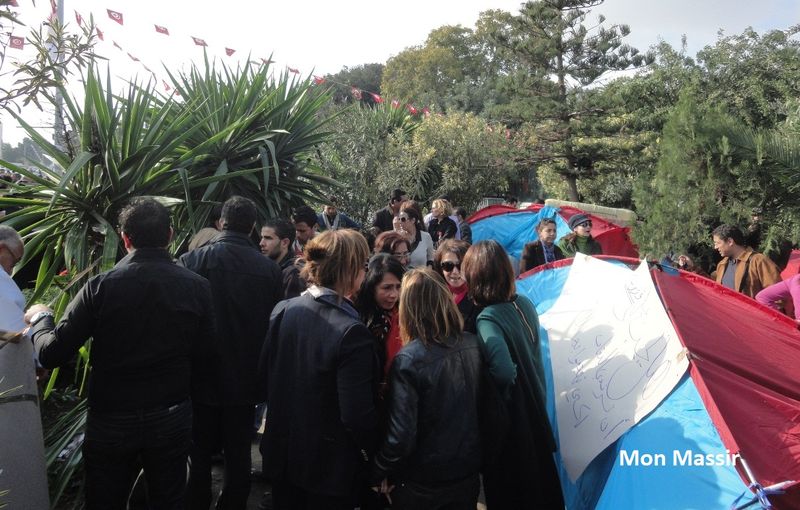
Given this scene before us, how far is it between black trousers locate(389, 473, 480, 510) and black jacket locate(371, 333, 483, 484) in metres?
0.03

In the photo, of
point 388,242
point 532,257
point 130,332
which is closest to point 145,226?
point 130,332

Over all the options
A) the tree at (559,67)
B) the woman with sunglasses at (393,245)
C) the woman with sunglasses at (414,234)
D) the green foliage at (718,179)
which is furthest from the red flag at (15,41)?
the tree at (559,67)

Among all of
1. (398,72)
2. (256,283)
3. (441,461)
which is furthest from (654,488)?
(398,72)

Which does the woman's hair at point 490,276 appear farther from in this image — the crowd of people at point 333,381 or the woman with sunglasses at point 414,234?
the woman with sunglasses at point 414,234

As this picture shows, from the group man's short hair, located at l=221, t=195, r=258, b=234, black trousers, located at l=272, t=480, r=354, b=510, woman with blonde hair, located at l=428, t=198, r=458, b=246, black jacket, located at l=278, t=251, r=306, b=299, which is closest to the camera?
black trousers, located at l=272, t=480, r=354, b=510

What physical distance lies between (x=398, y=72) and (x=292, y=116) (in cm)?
4057

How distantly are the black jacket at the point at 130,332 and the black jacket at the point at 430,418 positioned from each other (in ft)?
3.06

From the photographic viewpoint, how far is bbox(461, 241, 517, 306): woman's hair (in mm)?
2945

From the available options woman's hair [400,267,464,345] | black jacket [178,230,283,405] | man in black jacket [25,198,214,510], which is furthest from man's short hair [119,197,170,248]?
woman's hair [400,267,464,345]

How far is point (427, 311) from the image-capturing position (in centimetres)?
252

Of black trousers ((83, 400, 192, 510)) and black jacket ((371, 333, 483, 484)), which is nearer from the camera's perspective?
black jacket ((371, 333, 483, 484))

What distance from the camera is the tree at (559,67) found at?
69.1 feet

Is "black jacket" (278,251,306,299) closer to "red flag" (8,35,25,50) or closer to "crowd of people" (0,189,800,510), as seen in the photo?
"crowd of people" (0,189,800,510)

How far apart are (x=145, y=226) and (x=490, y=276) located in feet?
4.96
